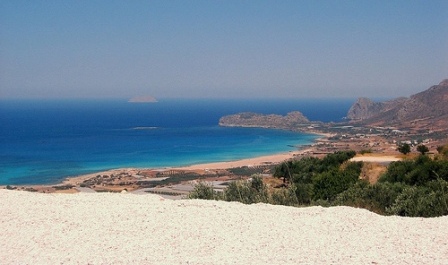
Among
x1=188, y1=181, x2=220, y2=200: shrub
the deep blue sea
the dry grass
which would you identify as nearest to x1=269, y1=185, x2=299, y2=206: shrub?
x1=188, y1=181, x2=220, y2=200: shrub

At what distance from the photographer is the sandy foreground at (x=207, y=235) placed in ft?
24.0

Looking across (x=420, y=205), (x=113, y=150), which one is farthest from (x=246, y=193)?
(x=113, y=150)

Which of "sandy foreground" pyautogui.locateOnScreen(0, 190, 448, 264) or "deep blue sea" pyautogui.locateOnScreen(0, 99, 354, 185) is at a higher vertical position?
"sandy foreground" pyautogui.locateOnScreen(0, 190, 448, 264)

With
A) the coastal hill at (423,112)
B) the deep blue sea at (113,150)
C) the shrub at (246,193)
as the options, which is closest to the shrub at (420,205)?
the shrub at (246,193)

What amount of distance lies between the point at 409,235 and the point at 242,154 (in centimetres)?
7480

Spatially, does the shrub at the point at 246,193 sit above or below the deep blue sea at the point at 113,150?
above

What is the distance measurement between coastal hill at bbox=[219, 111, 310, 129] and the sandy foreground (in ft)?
447

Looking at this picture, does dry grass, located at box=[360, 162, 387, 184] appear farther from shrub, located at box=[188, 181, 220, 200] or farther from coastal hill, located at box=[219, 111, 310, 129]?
coastal hill, located at box=[219, 111, 310, 129]

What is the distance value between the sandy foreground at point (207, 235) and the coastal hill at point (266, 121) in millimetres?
136129

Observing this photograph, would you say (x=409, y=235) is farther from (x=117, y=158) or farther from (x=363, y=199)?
(x=117, y=158)

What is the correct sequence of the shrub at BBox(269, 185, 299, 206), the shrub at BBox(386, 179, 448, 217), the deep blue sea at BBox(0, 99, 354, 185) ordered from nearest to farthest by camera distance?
the shrub at BBox(386, 179, 448, 217)
the shrub at BBox(269, 185, 299, 206)
the deep blue sea at BBox(0, 99, 354, 185)

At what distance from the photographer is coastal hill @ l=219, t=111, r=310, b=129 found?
152 m

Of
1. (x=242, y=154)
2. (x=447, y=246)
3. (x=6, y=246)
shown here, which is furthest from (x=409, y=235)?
(x=242, y=154)

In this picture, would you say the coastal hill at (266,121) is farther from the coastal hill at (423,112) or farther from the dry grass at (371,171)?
the dry grass at (371,171)
